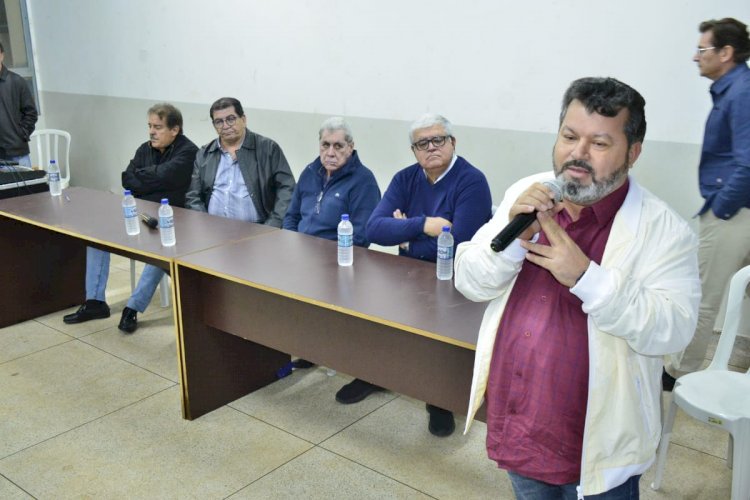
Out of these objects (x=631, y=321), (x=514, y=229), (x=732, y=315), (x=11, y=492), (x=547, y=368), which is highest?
(x=514, y=229)

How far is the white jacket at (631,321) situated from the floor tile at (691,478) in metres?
1.17

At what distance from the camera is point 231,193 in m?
3.74

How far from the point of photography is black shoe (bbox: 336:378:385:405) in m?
3.00

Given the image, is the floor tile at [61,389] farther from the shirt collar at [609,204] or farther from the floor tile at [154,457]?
the shirt collar at [609,204]

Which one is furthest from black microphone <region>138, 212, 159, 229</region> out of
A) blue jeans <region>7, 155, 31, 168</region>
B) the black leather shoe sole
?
blue jeans <region>7, 155, 31, 168</region>

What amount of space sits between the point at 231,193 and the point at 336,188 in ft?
2.54

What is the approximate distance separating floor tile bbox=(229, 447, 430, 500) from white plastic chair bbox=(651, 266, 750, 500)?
89 centimetres

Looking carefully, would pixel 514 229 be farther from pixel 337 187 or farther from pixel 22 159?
pixel 22 159

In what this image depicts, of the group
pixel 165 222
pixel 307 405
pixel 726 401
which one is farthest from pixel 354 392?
pixel 726 401

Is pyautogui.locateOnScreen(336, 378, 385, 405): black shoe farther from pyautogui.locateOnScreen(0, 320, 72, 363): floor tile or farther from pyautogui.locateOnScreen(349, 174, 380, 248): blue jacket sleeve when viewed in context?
pyautogui.locateOnScreen(0, 320, 72, 363): floor tile

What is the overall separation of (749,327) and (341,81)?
284 cm

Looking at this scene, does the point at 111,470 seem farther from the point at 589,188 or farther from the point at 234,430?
the point at 589,188

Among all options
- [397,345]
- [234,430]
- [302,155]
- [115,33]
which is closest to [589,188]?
[397,345]

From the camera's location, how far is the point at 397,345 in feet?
7.61
